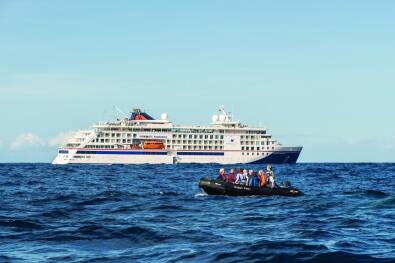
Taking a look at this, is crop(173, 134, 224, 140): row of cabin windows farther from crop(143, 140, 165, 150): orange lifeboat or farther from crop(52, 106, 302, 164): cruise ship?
crop(143, 140, 165, 150): orange lifeboat

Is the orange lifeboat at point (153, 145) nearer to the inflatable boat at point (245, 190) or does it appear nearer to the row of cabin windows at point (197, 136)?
the row of cabin windows at point (197, 136)

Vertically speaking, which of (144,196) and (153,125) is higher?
(153,125)

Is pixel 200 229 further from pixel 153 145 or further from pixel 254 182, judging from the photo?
pixel 153 145

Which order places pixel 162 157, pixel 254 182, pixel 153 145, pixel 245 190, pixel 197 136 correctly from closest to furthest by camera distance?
pixel 245 190 < pixel 254 182 < pixel 162 157 < pixel 153 145 < pixel 197 136

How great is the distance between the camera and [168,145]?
447 feet

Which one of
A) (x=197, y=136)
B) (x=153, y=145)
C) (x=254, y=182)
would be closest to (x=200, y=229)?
(x=254, y=182)

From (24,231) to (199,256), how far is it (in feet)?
26.5

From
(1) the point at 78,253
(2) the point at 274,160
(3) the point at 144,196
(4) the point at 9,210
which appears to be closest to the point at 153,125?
(2) the point at 274,160

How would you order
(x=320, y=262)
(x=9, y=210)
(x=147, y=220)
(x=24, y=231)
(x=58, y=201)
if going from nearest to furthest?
(x=320, y=262) → (x=24, y=231) → (x=147, y=220) → (x=9, y=210) → (x=58, y=201)

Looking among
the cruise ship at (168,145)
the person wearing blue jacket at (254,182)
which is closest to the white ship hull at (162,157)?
the cruise ship at (168,145)

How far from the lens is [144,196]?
38.0 meters

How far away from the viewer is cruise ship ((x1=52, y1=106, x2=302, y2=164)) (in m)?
130

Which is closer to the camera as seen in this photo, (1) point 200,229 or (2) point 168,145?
(1) point 200,229

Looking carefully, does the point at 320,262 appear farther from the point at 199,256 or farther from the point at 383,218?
the point at 383,218
